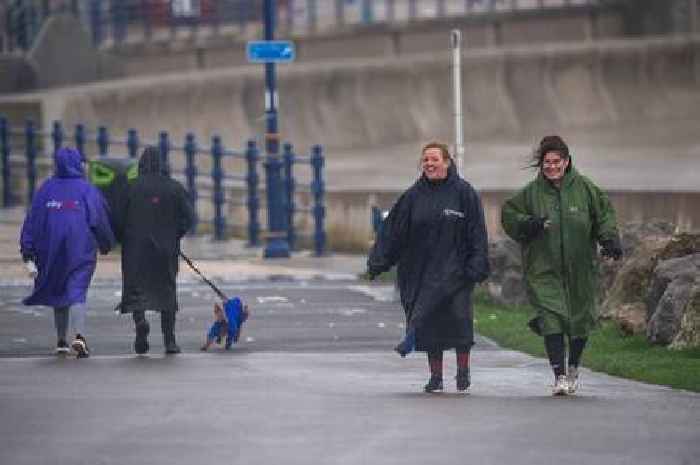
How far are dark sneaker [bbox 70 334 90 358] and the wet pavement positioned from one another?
8cm

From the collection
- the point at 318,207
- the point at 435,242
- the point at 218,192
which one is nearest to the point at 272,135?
the point at 318,207

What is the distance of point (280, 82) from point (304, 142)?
143 cm

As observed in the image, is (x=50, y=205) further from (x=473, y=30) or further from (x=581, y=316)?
(x=473, y=30)

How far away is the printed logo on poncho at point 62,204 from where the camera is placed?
19.7 meters

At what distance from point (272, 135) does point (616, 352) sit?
12778 mm

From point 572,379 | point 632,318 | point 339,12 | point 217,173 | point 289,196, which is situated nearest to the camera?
point 572,379

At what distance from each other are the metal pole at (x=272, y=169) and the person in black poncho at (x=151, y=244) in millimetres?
11643

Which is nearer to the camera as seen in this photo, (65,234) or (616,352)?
(65,234)

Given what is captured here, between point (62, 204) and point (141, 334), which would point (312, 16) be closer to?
point (62, 204)

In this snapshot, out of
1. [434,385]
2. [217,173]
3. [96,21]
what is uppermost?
[96,21]

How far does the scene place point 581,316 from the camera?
16.2 meters

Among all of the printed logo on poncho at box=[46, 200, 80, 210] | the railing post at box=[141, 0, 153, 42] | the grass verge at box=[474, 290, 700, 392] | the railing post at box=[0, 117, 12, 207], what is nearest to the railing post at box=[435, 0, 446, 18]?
the railing post at box=[141, 0, 153, 42]

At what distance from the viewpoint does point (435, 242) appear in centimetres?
1634

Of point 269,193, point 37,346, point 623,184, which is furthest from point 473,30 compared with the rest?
point 37,346
